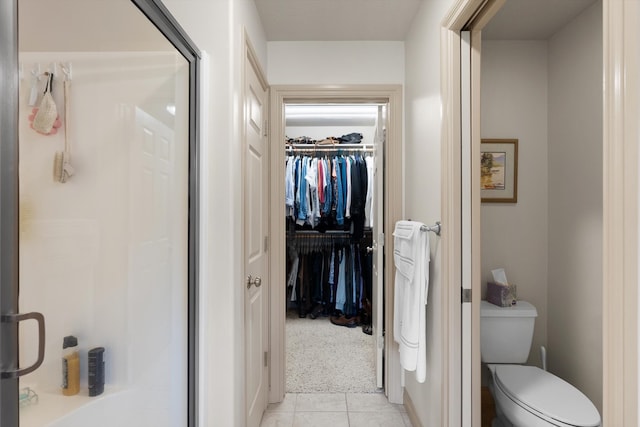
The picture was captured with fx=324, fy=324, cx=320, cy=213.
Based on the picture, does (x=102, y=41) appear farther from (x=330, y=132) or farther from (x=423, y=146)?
(x=330, y=132)

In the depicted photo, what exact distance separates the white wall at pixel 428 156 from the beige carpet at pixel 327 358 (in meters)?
0.58

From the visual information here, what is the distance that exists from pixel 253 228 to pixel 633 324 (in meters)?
1.54

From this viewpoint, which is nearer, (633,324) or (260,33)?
(633,324)

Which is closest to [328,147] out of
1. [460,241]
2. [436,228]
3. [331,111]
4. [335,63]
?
[331,111]

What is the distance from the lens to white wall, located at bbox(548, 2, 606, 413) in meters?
1.81

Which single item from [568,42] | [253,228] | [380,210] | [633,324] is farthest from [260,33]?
[633,324]

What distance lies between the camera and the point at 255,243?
1.86 metres

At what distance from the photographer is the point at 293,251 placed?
3887 mm

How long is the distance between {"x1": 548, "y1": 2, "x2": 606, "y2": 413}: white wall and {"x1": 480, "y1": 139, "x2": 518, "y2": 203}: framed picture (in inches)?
9.0

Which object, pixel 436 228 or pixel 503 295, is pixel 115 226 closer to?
pixel 436 228

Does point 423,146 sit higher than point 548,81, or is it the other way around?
point 548,81

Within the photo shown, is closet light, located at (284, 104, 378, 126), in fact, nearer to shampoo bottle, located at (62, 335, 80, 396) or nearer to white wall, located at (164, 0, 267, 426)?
white wall, located at (164, 0, 267, 426)

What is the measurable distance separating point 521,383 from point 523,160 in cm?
135

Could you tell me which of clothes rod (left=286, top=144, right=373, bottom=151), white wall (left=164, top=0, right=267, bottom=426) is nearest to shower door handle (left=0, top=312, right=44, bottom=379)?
white wall (left=164, top=0, right=267, bottom=426)
